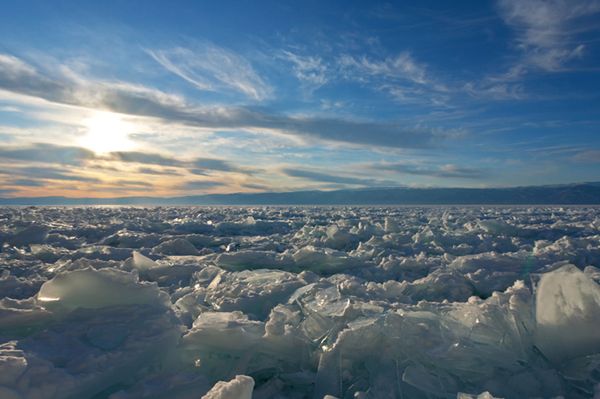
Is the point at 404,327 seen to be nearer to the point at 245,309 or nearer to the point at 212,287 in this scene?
the point at 245,309

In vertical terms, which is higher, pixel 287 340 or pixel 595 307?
pixel 595 307

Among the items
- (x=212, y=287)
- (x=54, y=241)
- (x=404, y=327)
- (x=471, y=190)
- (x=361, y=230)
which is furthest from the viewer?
(x=471, y=190)

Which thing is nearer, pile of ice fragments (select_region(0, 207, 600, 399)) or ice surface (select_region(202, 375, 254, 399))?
ice surface (select_region(202, 375, 254, 399))

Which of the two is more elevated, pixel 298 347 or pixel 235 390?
pixel 235 390

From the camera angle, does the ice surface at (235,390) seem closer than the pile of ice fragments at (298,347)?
Yes

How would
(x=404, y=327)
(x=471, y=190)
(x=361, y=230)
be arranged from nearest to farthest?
(x=404, y=327)
(x=361, y=230)
(x=471, y=190)

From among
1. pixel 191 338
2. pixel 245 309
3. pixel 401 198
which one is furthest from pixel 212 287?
pixel 401 198

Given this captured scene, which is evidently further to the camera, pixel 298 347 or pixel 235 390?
pixel 298 347

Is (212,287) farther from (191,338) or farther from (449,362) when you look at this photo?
(449,362)

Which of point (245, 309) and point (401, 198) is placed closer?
point (245, 309)
